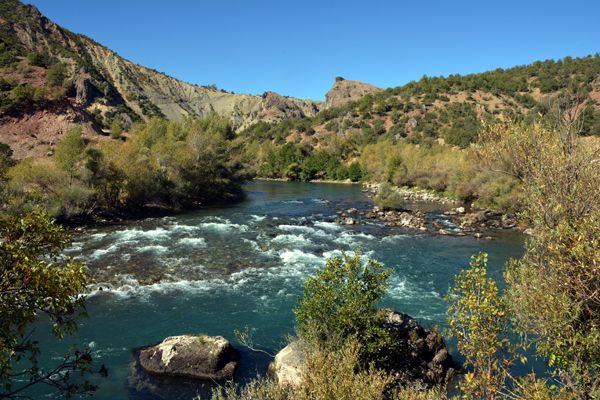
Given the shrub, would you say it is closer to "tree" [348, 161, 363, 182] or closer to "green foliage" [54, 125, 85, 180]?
"green foliage" [54, 125, 85, 180]

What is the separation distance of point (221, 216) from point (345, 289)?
3403 cm

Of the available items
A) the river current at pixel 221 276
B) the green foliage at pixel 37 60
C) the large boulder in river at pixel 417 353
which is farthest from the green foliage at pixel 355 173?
the large boulder in river at pixel 417 353

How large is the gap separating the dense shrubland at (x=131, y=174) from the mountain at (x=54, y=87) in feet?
49.4

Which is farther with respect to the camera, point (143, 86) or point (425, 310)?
point (143, 86)

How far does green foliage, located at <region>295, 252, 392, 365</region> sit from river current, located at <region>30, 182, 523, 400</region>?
360 centimetres

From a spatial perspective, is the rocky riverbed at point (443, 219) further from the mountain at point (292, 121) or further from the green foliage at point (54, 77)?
the green foliage at point (54, 77)

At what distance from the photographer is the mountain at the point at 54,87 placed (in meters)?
60.9

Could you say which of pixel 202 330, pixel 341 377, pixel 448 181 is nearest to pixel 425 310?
pixel 202 330

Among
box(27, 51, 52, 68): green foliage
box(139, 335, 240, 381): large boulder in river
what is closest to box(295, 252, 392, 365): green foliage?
box(139, 335, 240, 381): large boulder in river

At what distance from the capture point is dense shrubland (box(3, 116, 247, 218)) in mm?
35562

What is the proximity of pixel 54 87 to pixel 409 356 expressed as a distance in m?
74.8

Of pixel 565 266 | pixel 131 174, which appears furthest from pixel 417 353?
pixel 131 174

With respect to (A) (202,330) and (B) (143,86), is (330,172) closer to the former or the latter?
(A) (202,330)

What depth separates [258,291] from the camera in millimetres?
22109
